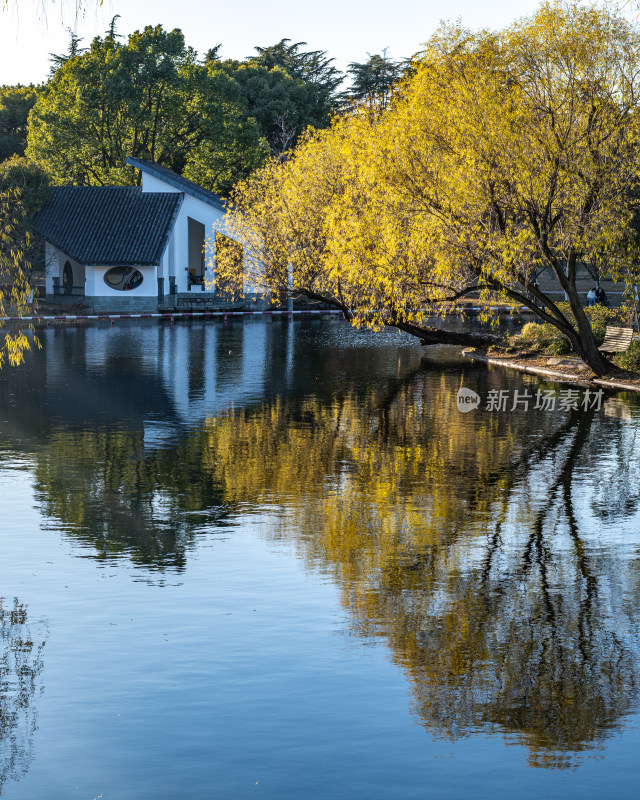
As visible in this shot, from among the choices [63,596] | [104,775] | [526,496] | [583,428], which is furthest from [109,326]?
[104,775]

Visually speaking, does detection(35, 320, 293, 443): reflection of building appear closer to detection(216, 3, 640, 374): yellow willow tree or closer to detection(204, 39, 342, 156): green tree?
detection(216, 3, 640, 374): yellow willow tree

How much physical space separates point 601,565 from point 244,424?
1128cm

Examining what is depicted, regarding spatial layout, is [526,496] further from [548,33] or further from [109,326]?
[109,326]

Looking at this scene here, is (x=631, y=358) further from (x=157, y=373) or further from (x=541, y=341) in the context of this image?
(x=157, y=373)

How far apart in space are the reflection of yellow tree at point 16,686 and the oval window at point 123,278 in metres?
51.2

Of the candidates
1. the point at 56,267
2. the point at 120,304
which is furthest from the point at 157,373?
the point at 56,267

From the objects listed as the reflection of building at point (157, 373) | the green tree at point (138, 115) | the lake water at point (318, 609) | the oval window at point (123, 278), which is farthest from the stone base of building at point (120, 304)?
the lake water at point (318, 609)

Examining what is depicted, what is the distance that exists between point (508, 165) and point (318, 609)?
18594mm

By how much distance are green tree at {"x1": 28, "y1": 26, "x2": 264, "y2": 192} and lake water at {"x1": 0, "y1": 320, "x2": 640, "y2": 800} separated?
160ft

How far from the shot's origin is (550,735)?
7664mm

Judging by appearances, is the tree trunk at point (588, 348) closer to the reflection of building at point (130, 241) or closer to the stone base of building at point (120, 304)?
the reflection of building at point (130, 241)

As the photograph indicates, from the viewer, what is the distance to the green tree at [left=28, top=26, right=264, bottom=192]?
66.0 m

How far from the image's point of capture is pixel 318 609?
10.3m

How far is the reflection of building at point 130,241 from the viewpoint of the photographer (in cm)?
5925
